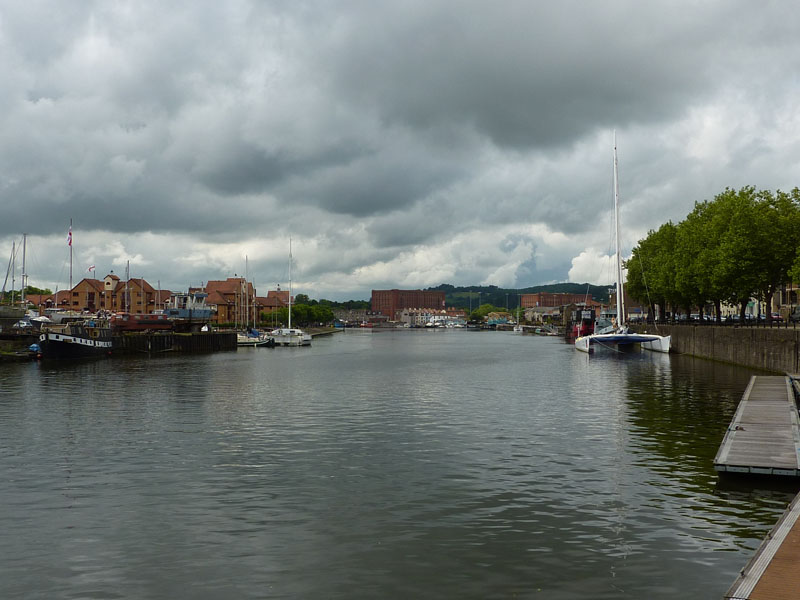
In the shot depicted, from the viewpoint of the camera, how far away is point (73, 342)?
305 ft

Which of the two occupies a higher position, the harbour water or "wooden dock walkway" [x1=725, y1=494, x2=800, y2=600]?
"wooden dock walkway" [x1=725, y1=494, x2=800, y2=600]

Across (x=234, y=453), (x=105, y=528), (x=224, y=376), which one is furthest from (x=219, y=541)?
(x=224, y=376)

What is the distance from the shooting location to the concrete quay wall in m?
51.8

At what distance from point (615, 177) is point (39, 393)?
7971 cm

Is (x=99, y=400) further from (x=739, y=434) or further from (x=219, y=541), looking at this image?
(x=739, y=434)

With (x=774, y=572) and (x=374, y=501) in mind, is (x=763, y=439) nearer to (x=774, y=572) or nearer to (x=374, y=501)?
(x=774, y=572)

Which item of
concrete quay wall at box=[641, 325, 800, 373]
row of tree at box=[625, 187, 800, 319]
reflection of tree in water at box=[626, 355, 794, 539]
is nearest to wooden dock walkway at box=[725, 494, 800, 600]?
reflection of tree in water at box=[626, 355, 794, 539]

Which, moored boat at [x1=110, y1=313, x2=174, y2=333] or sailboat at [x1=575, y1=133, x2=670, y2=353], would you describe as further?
moored boat at [x1=110, y1=313, x2=174, y2=333]

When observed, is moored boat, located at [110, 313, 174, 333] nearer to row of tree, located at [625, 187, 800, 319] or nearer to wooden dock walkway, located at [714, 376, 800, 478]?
row of tree, located at [625, 187, 800, 319]

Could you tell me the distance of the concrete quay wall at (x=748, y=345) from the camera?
5183 cm

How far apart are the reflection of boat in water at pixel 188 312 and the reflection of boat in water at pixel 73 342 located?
81.9ft

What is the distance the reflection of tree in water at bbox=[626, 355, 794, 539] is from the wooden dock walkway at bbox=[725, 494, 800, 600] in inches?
114

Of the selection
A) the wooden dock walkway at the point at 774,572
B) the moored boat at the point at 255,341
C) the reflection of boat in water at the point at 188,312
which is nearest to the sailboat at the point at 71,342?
the reflection of boat in water at the point at 188,312

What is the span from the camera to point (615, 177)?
98.2 metres
